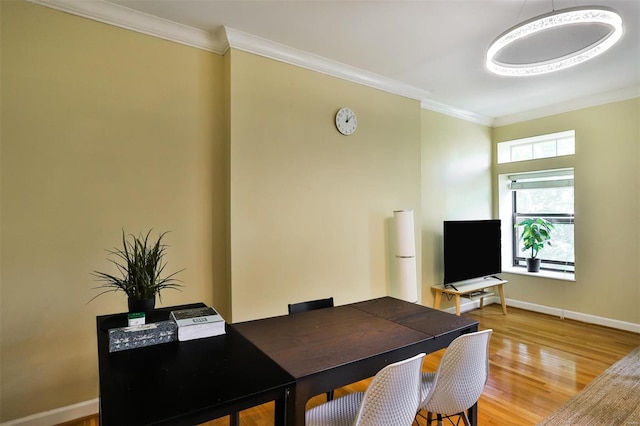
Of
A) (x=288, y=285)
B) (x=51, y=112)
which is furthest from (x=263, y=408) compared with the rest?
(x=51, y=112)

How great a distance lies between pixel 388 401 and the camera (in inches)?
52.9

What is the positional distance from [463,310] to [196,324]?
4.23 m

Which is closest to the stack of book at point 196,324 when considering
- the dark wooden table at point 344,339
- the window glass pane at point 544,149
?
the dark wooden table at point 344,339

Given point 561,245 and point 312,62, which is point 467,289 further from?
point 312,62

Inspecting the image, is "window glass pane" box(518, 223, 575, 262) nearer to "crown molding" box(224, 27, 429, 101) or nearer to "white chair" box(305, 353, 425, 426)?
"crown molding" box(224, 27, 429, 101)

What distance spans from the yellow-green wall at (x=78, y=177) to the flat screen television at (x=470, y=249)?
296 cm

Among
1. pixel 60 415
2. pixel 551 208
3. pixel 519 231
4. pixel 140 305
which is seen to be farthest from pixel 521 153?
pixel 60 415

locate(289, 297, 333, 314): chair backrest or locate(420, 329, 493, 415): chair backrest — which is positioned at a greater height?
locate(289, 297, 333, 314): chair backrest

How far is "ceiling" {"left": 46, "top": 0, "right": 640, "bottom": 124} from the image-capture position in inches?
92.6

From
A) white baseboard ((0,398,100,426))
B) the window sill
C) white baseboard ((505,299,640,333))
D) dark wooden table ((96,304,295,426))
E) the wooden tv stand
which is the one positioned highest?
dark wooden table ((96,304,295,426))

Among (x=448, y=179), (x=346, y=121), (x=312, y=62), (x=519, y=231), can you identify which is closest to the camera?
(x=312, y=62)

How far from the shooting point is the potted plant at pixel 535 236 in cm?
474

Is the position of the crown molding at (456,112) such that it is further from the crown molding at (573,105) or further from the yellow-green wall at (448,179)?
the crown molding at (573,105)

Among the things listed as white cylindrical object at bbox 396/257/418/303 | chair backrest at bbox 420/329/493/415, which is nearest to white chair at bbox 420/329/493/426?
chair backrest at bbox 420/329/493/415
